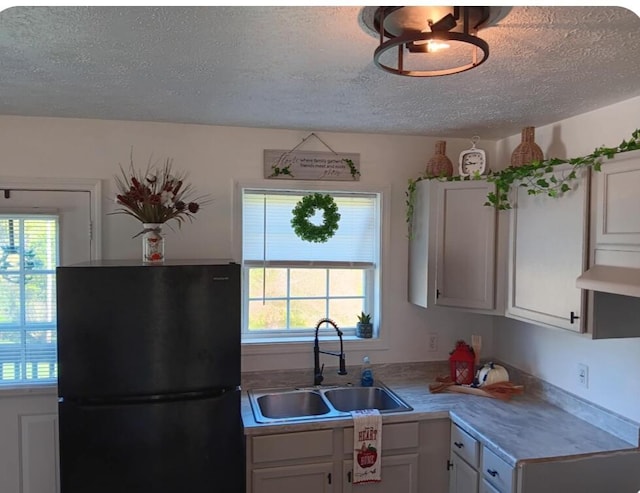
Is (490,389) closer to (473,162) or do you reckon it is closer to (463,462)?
(463,462)

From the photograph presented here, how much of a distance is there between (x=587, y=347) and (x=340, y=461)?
4.34ft

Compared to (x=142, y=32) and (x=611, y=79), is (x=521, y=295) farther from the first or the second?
(x=142, y=32)

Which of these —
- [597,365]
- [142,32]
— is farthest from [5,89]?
[597,365]

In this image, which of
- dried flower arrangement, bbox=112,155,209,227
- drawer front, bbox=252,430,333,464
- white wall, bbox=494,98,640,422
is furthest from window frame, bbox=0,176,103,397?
white wall, bbox=494,98,640,422

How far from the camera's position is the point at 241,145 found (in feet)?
9.18

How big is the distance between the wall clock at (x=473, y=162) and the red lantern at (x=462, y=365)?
1055 millimetres

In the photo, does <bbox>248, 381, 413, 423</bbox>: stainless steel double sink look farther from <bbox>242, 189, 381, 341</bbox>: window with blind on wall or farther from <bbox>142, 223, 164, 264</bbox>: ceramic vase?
<bbox>142, 223, 164, 264</bbox>: ceramic vase

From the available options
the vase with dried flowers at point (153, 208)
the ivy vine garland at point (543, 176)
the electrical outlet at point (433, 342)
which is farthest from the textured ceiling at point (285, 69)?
the electrical outlet at point (433, 342)

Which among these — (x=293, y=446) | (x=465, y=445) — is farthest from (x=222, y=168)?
(x=465, y=445)

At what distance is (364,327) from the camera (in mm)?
3021

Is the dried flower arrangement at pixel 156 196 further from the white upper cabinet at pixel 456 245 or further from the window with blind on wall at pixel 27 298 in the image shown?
the white upper cabinet at pixel 456 245

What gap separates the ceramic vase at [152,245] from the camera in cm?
233

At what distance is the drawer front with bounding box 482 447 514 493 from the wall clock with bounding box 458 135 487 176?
144 cm

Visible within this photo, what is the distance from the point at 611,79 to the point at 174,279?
6.40 feet
